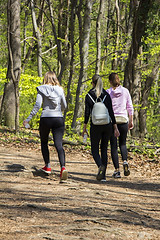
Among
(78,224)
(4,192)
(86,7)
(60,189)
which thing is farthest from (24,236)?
(86,7)

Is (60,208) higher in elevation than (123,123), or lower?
lower

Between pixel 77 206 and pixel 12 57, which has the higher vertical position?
pixel 12 57

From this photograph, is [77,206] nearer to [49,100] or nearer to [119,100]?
[49,100]

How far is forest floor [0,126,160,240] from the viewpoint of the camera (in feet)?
12.0

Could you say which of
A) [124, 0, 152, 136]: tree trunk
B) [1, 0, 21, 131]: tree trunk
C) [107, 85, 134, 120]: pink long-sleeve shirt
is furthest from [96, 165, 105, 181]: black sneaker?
[1, 0, 21, 131]: tree trunk

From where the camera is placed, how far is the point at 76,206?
4746mm

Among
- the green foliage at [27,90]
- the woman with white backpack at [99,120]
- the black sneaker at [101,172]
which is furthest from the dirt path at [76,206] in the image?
the green foliage at [27,90]

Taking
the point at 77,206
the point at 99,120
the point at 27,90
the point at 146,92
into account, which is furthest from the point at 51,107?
the point at 146,92

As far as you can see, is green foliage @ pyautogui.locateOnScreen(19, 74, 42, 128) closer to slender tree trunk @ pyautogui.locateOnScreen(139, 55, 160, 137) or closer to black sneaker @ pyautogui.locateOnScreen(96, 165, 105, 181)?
slender tree trunk @ pyautogui.locateOnScreen(139, 55, 160, 137)

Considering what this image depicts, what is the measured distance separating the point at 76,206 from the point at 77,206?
0.02m

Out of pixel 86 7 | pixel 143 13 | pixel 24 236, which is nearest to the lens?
pixel 24 236

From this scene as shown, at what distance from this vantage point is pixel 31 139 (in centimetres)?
1388

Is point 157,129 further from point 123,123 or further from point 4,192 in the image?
point 4,192

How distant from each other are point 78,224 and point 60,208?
738 mm
